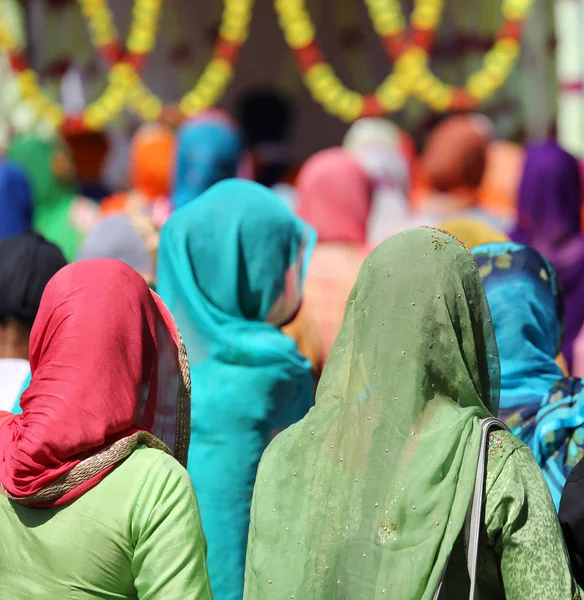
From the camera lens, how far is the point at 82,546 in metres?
1.62

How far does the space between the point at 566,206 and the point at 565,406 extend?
7.72 feet

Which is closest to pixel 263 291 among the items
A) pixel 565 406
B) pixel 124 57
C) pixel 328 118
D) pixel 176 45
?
pixel 565 406

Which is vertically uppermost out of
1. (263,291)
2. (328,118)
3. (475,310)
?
(475,310)

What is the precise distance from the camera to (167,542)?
Answer: 5.22 feet

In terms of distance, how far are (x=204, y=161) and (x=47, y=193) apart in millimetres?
1153

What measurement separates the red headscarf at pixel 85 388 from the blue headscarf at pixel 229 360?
0.73 meters

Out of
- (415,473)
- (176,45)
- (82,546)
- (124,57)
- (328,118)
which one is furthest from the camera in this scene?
(328,118)

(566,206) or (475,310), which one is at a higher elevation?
(475,310)

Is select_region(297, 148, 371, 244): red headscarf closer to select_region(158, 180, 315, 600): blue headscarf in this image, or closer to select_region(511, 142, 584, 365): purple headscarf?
select_region(511, 142, 584, 365): purple headscarf

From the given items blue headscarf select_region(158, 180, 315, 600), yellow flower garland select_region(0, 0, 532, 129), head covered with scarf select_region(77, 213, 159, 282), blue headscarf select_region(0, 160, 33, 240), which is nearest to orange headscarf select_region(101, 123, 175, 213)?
blue headscarf select_region(0, 160, 33, 240)

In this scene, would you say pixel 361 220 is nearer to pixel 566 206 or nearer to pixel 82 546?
pixel 566 206

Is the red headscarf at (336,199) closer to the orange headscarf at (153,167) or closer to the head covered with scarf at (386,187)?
the head covered with scarf at (386,187)

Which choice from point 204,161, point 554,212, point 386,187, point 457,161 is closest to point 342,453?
point 554,212

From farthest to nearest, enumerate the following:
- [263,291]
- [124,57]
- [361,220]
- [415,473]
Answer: [124,57] < [361,220] < [263,291] < [415,473]
